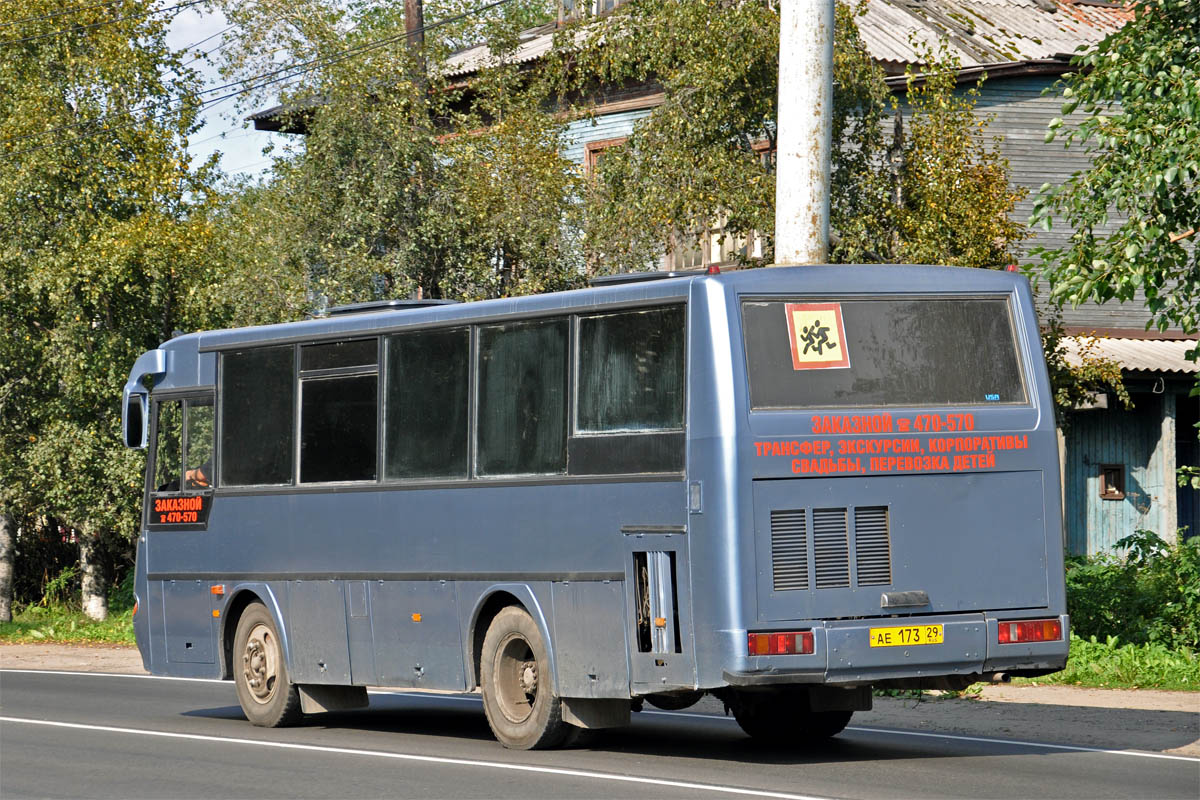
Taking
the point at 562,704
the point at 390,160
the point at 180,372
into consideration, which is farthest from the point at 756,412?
the point at 390,160

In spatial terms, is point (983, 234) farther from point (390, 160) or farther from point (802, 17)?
point (390, 160)

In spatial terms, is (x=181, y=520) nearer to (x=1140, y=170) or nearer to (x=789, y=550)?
(x=789, y=550)

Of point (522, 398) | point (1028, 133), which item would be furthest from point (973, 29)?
point (522, 398)

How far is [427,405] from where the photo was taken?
45.0 feet

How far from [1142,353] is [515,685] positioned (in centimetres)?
1639

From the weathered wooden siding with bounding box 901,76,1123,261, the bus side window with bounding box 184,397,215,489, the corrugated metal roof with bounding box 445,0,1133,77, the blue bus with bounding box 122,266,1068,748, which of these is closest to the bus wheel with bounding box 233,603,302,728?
the blue bus with bounding box 122,266,1068,748

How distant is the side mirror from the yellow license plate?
8.16 meters

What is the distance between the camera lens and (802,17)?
52.6 feet

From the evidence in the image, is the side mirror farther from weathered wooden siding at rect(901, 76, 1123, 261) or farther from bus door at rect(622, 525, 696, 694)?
weathered wooden siding at rect(901, 76, 1123, 261)

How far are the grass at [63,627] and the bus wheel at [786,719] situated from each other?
16.9 m

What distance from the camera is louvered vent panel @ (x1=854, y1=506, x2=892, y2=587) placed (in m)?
11.5

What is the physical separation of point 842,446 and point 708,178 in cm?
920

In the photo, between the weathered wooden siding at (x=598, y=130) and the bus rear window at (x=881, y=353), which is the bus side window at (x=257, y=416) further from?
the weathered wooden siding at (x=598, y=130)

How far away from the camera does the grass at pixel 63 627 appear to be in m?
29.3
